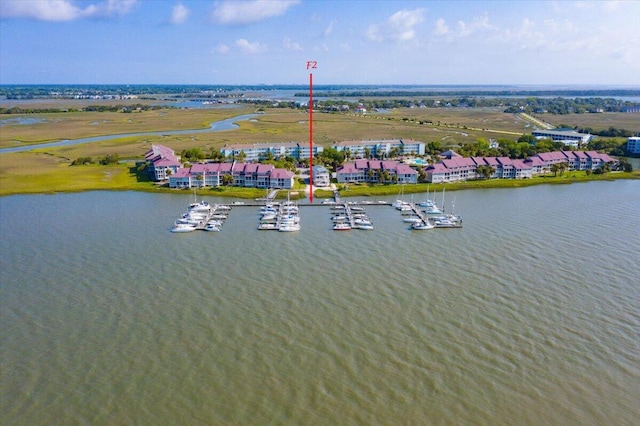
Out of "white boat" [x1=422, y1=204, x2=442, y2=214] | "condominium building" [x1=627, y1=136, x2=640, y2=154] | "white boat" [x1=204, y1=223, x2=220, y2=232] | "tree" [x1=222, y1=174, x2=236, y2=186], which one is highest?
"condominium building" [x1=627, y1=136, x2=640, y2=154]

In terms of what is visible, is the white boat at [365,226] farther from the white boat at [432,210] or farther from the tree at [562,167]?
the tree at [562,167]

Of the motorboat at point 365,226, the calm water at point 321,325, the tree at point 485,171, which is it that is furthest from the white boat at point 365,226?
the tree at point 485,171

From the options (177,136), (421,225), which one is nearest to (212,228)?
(421,225)

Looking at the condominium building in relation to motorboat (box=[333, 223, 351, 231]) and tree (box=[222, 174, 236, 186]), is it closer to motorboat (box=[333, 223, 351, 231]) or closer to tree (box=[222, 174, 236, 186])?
motorboat (box=[333, 223, 351, 231])

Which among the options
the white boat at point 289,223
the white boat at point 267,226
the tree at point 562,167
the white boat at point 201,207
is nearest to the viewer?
the white boat at point 289,223

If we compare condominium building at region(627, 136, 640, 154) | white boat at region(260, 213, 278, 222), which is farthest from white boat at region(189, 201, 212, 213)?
condominium building at region(627, 136, 640, 154)

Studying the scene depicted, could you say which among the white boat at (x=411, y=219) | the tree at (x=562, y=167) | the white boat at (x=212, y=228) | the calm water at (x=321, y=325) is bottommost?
the calm water at (x=321, y=325)
